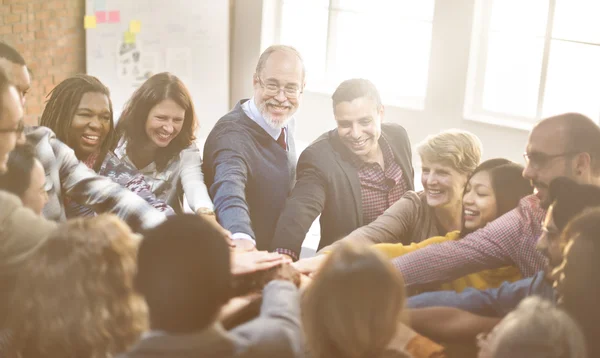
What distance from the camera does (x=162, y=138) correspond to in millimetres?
2316

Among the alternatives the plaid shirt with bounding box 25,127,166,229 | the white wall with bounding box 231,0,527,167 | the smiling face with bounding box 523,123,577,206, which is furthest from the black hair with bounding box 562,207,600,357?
the white wall with bounding box 231,0,527,167

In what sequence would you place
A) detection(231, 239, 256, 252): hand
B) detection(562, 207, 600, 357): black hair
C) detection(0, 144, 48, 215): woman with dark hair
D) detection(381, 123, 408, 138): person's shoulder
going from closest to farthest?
detection(562, 207, 600, 357): black hair
detection(0, 144, 48, 215): woman with dark hair
detection(231, 239, 256, 252): hand
detection(381, 123, 408, 138): person's shoulder

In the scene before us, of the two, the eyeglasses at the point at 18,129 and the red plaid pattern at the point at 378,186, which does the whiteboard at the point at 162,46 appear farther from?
the eyeglasses at the point at 18,129

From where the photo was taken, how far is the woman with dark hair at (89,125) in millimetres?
2100

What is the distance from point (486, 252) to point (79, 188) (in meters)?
1.00

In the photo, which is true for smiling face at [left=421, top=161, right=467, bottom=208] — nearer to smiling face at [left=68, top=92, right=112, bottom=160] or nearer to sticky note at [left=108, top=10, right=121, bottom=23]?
smiling face at [left=68, top=92, right=112, bottom=160]

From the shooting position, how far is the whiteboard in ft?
16.1

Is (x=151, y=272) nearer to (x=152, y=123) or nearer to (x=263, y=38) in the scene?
(x=152, y=123)

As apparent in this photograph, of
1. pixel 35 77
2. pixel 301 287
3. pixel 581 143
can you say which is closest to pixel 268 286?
pixel 301 287

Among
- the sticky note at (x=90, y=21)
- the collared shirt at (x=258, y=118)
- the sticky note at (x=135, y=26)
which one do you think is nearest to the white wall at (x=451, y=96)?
the sticky note at (x=135, y=26)

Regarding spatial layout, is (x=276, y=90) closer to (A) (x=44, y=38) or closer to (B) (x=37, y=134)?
(B) (x=37, y=134)

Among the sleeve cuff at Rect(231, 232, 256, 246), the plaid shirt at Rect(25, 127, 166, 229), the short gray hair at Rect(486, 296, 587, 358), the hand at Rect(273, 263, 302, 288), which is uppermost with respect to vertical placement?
the plaid shirt at Rect(25, 127, 166, 229)

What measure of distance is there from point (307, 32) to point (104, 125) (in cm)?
338

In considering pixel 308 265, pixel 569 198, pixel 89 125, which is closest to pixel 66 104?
pixel 89 125
